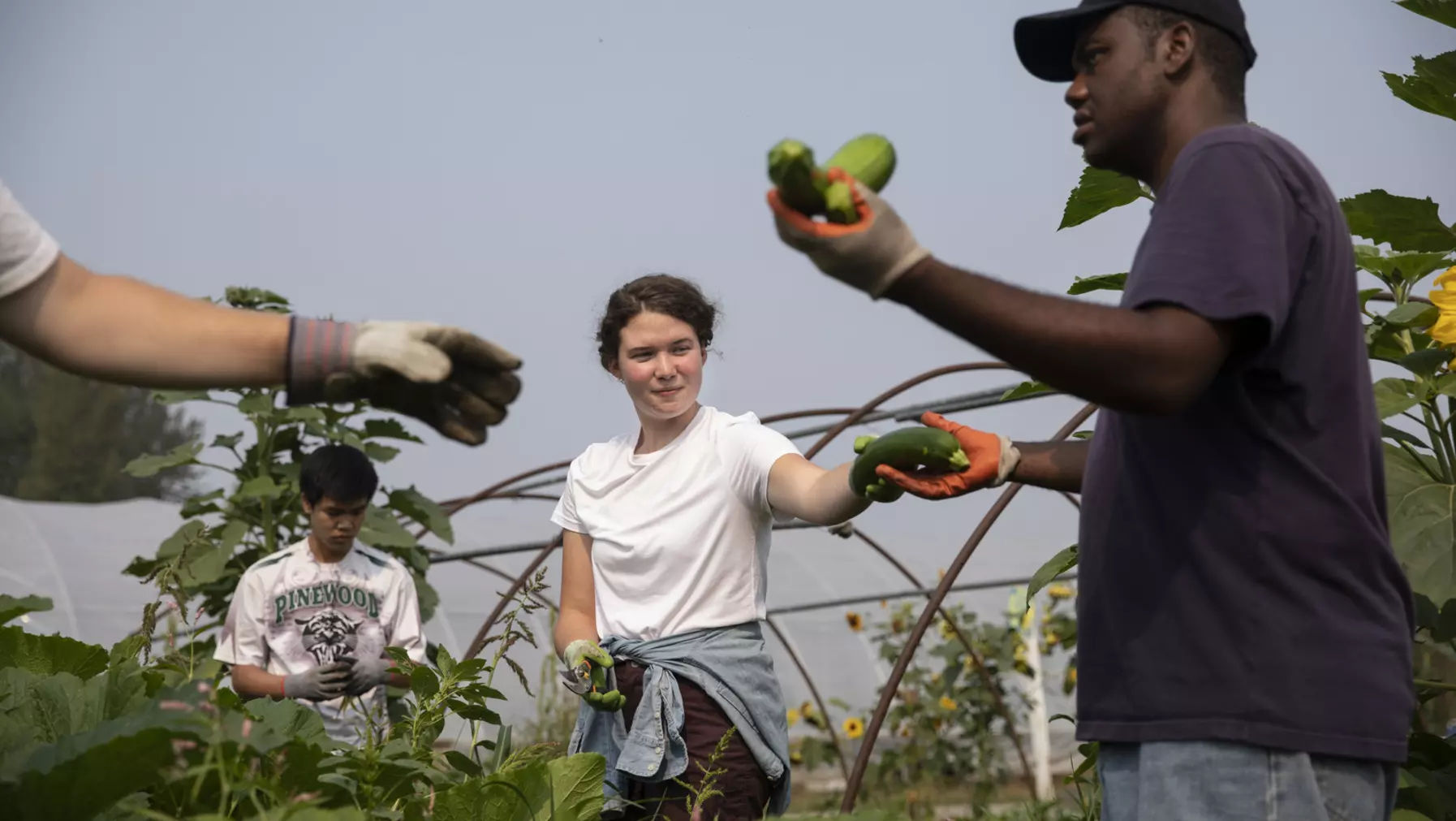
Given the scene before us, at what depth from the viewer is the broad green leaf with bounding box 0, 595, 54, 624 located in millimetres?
2865

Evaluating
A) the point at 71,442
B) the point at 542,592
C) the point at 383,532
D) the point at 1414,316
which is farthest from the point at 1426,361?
the point at 71,442

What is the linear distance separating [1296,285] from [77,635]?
10.6m

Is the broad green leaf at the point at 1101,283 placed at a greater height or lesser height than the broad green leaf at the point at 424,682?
greater

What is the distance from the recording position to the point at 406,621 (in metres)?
4.87

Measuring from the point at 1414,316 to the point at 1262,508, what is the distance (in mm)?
1662

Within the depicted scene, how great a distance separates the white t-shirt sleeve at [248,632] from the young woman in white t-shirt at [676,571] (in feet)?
6.17

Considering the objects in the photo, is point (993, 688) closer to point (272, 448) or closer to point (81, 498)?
point (272, 448)

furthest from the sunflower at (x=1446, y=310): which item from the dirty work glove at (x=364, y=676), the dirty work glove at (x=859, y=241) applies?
the dirty work glove at (x=364, y=676)

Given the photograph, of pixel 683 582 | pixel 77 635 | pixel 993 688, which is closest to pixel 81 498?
pixel 77 635

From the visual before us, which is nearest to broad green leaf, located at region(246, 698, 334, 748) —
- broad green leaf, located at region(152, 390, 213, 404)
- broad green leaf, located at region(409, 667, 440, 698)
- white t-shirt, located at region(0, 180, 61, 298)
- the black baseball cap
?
broad green leaf, located at region(409, 667, 440, 698)

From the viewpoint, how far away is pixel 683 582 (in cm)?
301

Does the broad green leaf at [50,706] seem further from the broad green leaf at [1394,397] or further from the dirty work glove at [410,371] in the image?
the broad green leaf at [1394,397]

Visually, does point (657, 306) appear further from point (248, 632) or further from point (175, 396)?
point (175, 396)

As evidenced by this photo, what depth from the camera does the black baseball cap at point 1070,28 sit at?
182cm
